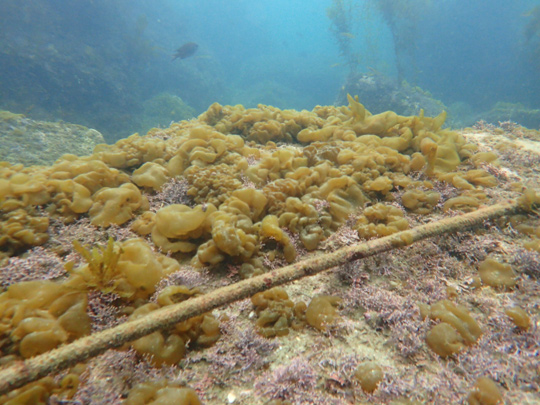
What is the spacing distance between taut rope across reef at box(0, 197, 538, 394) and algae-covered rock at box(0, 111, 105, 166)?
260 inches

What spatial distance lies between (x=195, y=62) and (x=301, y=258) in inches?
1587

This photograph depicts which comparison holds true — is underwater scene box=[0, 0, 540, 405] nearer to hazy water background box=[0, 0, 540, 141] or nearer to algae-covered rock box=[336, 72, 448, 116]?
algae-covered rock box=[336, 72, 448, 116]

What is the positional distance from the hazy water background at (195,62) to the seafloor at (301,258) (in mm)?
18372

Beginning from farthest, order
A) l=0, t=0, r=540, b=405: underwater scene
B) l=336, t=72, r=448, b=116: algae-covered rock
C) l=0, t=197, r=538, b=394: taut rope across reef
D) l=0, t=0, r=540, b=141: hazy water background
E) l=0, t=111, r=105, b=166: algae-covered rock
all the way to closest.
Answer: l=0, t=0, r=540, b=141: hazy water background < l=336, t=72, r=448, b=116: algae-covered rock < l=0, t=111, r=105, b=166: algae-covered rock < l=0, t=0, r=540, b=405: underwater scene < l=0, t=197, r=538, b=394: taut rope across reef

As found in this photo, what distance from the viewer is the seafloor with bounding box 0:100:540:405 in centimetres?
137

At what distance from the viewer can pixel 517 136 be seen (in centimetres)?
480

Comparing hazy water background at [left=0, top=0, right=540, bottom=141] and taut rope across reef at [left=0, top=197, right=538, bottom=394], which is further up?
hazy water background at [left=0, top=0, right=540, bottom=141]

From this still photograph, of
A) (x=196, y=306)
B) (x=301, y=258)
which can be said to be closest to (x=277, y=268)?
(x=301, y=258)

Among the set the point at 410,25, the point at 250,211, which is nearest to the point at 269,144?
the point at 250,211

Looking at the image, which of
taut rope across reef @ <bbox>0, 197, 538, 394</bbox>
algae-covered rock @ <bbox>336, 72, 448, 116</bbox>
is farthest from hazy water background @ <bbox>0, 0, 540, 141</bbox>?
taut rope across reef @ <bbox>0, 197, 538, 394</bbox>

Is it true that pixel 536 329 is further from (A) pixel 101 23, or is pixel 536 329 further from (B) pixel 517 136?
(A) pixel 101 23

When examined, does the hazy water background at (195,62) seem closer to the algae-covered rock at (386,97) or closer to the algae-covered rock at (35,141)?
the algae-covered rock at (386,97)

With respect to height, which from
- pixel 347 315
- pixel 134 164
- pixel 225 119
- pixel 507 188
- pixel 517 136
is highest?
pixel 517 136

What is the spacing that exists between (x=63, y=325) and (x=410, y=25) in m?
31.3
